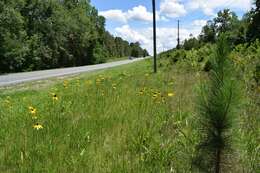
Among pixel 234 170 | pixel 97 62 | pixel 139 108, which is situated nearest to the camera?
pixel 234 170

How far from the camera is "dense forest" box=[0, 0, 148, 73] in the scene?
3931 centimetres

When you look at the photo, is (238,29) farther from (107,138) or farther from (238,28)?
(107,138)

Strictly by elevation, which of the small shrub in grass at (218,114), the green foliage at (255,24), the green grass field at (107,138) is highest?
the green foliage at (255,24)

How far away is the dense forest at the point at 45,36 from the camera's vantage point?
39312mm

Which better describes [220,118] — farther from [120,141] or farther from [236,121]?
[120,141]

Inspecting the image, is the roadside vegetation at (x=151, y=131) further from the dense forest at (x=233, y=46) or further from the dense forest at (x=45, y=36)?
the dense forest at (x=45, y=36)

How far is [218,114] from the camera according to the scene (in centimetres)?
234

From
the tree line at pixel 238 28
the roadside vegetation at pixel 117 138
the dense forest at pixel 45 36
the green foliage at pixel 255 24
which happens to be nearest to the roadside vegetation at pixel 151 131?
the roadside vegetation at pixel 117 138

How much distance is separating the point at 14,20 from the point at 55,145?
36.5 metres

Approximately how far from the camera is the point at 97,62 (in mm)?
79750

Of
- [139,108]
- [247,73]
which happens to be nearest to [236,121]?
[139,108]

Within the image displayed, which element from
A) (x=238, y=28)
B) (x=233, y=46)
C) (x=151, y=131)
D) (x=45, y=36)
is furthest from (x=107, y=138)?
(x=238, y=28)

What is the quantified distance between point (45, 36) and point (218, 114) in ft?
170

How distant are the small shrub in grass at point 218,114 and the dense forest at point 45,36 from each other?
123ft
